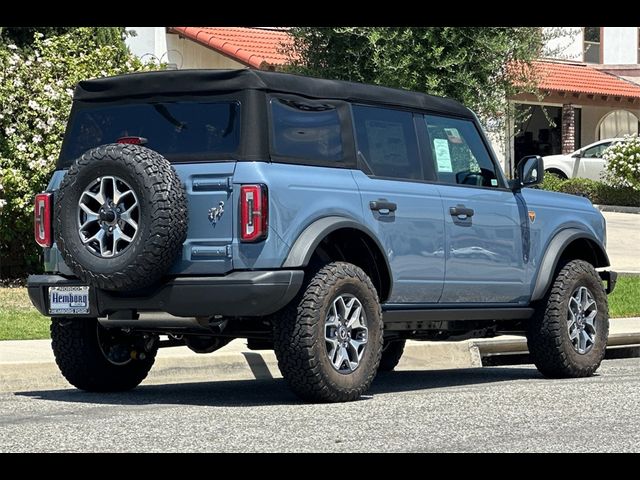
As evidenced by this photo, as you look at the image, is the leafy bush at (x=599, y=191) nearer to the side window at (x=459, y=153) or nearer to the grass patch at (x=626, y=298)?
the grass patch at (x=626, y=298)

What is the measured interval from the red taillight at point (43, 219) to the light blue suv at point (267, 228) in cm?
1

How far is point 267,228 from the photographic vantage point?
29.6 feet

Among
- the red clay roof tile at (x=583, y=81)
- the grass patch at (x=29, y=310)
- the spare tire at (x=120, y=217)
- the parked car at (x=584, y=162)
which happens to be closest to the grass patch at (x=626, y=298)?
the grass patch at (x=29, y=310)

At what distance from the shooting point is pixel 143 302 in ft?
30.1

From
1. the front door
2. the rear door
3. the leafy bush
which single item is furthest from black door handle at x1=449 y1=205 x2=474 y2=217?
the leafy bush

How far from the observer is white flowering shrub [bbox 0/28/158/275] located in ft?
60.2

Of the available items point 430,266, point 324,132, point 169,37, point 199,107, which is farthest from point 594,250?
point 169,37

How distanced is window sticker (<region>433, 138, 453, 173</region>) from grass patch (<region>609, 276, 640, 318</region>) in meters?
7.12

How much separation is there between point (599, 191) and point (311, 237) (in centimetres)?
2342

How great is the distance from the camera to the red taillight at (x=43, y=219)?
9711mm

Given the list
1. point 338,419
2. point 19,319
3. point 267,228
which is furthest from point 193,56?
point 338,419

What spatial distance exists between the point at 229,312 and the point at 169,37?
23313 mm

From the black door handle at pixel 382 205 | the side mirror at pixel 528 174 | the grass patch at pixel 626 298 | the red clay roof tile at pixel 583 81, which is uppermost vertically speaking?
the red clay roof tile at pixel 583 81
